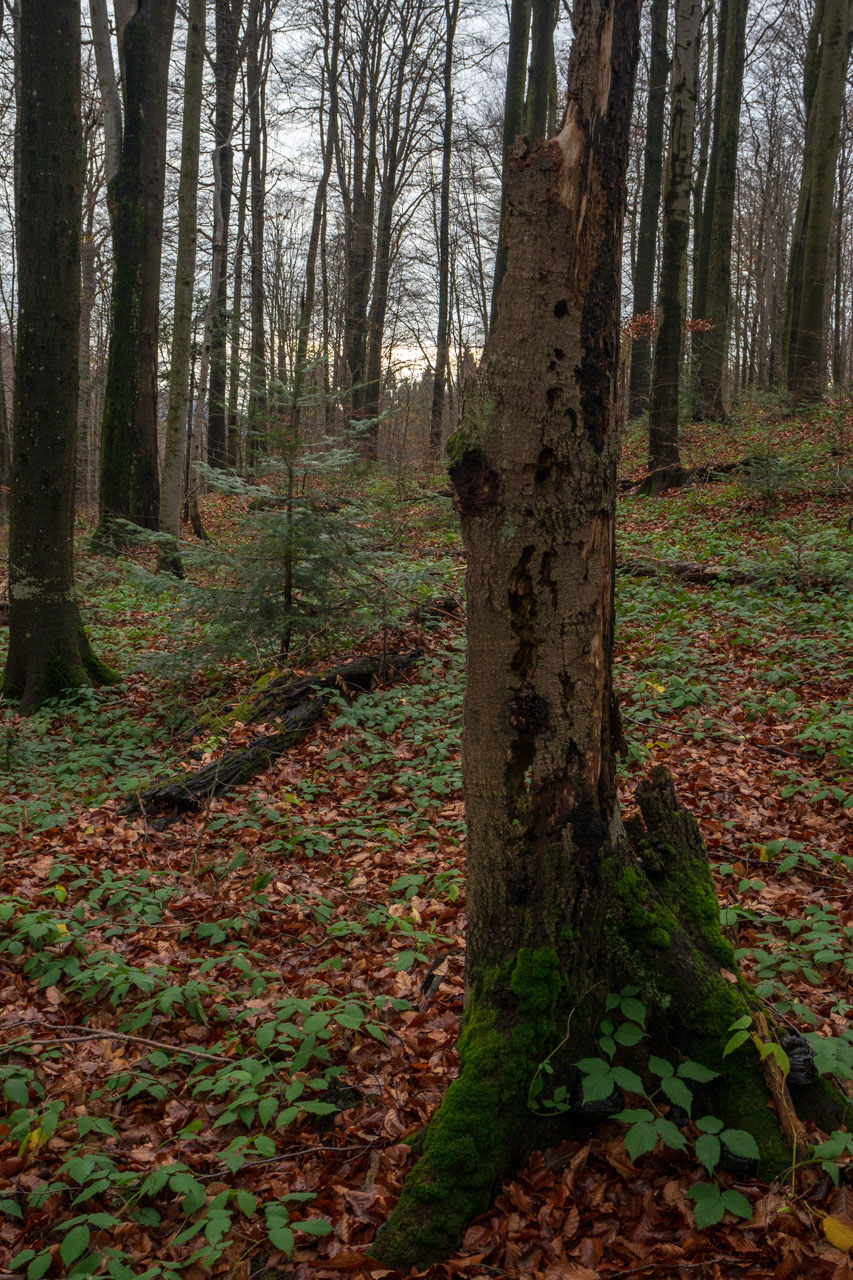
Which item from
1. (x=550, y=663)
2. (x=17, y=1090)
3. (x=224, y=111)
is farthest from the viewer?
(x=224, y=111)

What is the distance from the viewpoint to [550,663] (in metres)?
2.43

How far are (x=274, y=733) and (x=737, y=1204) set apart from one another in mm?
4826

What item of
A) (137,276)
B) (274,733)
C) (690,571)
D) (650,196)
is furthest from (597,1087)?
(650,196)

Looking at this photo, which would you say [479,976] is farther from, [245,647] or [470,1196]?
[245,647]

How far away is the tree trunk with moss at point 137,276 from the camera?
1119 cm

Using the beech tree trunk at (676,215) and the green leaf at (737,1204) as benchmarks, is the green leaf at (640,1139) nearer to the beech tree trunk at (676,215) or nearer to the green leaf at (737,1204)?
the green leaf at (737,1204)

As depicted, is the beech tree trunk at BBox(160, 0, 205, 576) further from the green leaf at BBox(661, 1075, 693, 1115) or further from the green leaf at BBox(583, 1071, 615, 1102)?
the green leaf at BBox(661, 1075, 693, 1115)

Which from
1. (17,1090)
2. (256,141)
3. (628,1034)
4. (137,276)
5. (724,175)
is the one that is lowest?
(17,1090)

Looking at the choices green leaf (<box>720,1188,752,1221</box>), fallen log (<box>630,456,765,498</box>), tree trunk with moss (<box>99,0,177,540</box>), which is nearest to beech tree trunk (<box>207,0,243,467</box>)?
tree trunk with moss (<box>99,0,177,540</box>)

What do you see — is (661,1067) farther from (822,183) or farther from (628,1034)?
(822,183)

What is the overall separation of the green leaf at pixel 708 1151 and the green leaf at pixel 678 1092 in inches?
3.1

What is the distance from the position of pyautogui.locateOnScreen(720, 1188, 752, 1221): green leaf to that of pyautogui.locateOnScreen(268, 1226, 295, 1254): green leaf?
119 cm

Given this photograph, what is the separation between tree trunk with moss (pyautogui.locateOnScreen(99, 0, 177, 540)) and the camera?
36.7ft

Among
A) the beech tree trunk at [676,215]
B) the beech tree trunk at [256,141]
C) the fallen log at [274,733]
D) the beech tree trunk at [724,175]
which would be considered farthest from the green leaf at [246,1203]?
the beech tree trunk at [256,141]
